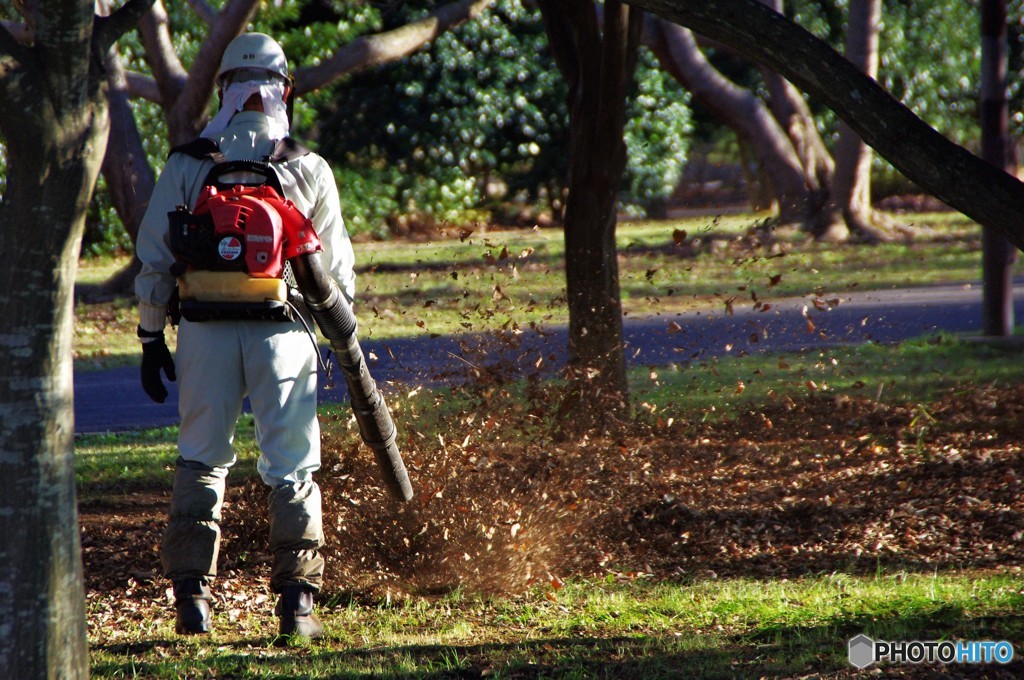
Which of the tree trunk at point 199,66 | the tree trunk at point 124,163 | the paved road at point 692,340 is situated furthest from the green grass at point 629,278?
the tree trunk at point 199,66

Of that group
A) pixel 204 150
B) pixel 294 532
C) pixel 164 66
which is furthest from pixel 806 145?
pixel 294 532

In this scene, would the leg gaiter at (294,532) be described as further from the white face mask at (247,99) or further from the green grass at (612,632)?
the white face mask at (247,99)

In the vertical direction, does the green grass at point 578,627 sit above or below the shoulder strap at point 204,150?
below

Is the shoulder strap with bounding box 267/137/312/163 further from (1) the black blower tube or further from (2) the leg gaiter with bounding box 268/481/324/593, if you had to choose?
(2) the leg gaiter with bounding box 268/481/324/593

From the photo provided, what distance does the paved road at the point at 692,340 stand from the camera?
839 centimetres

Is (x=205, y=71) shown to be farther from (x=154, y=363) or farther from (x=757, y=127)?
(x=757, y=127)

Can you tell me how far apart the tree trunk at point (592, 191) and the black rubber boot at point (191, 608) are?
318 centimetres

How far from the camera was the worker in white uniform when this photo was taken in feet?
13.4

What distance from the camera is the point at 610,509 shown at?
567 centimetres

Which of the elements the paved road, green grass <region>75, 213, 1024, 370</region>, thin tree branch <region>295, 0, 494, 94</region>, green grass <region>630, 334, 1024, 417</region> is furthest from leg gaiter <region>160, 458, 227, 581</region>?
thin tree branch <region>295, 0, 494, 94</region>

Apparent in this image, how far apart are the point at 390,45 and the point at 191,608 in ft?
22.1

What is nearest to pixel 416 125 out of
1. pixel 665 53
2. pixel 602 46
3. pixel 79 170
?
pixel 665 53

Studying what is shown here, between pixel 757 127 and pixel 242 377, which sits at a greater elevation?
pixel 757 127

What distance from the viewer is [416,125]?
67.3 feet
